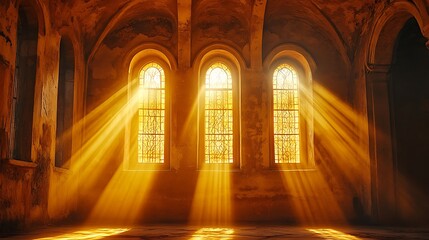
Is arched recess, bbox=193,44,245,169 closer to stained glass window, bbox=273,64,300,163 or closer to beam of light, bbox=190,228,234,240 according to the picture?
stained glass window, bbox=273,64,300,163

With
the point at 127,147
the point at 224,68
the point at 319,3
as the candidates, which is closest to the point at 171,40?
the point at 224,68

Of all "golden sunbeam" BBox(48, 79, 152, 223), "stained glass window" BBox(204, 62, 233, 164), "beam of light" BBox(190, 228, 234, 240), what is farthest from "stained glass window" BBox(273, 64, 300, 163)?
"beam of light" BBox(190, 228, 234, 240)

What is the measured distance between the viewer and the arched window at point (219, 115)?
37.0 ft

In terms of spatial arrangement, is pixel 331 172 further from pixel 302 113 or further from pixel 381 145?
pixel 302 113

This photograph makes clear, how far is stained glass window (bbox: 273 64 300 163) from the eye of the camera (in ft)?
37.4

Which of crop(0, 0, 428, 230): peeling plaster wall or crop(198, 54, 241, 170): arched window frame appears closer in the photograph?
crop(0, 0, 428, 230): peeling plaster wall

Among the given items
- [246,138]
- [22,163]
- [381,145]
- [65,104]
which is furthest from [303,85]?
[22,163]

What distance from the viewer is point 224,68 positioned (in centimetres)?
1176

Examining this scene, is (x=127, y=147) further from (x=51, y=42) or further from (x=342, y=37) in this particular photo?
(x=342, y=37)

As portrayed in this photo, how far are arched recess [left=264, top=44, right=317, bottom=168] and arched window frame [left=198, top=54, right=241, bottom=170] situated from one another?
0.77 metres

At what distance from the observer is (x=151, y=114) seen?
11.5 metres

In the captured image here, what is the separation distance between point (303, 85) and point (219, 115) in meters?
2.24

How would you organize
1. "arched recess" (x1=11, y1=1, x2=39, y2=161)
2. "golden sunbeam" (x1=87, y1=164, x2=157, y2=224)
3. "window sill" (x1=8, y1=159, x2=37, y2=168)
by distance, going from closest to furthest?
"window sill" (x1=8, y1=159, x2=37, y2=168) → "arched recess" (x1=11, y1=1, x2=39, y2=161) → "golden sunbeam" (x1=87, y1=164, x2=157, y2=224)

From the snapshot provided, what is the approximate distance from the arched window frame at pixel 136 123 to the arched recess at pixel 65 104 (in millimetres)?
1419
